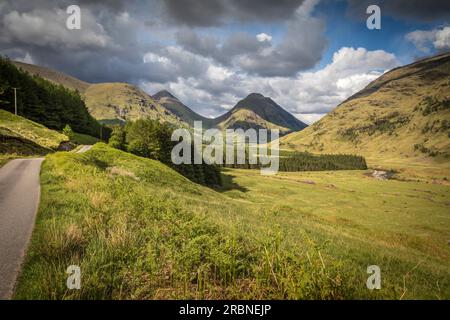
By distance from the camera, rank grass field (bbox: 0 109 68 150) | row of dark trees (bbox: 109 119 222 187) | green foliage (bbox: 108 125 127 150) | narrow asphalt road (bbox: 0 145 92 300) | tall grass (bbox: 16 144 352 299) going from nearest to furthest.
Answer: tall grass (bbox: 16 144 352 299) → narrow asphalt road (bbox: 0 145 92 300) → grass field (bbox: 0 109 68 150) → row of dark trees (bbox: 109 119 222 187) → green foliage (bbox: 108 125 127 150)

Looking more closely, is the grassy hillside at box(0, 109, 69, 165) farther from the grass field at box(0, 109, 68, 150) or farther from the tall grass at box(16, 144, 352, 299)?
the tall grass at box(16, 144, 352, 299)

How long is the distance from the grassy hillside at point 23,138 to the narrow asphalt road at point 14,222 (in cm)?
2448

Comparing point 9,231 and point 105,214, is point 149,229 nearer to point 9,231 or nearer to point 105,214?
point 105,214

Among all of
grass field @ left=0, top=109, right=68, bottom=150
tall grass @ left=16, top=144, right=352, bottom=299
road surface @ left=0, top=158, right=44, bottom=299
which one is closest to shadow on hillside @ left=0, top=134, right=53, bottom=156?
grass field @ left=0, top=109, right=68, bottom=150

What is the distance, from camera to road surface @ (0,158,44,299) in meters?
5.50

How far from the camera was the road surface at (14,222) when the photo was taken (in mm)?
5500

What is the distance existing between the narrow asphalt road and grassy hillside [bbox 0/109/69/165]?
24.5 metres

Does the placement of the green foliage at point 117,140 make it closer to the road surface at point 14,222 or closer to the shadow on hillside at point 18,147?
the shadow on hillside at point 18,147

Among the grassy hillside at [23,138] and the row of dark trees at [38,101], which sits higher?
the row of dark trees at [38,101]

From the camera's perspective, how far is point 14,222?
354 inches

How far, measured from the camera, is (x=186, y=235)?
773 cm

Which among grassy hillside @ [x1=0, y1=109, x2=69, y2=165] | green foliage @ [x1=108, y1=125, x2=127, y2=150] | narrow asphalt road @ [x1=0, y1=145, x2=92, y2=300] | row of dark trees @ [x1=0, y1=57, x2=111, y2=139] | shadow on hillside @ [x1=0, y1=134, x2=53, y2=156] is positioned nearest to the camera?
narrow asphalt road @ [x1=0, y1=145, x2=92, y2=300]

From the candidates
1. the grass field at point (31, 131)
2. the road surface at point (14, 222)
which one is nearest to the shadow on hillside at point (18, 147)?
the grass field at point (31, 131)
